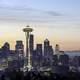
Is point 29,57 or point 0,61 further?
point 0,61

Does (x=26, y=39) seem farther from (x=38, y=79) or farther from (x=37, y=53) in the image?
(x=38, y=79)

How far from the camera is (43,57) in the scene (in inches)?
5930

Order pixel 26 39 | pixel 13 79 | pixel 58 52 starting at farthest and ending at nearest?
pixel 58 52 < pixel 26 39 < pixel 13 79

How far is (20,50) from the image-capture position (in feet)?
510

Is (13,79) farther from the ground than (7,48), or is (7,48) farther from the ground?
(7,48)

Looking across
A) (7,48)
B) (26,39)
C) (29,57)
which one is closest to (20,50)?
(7,48)

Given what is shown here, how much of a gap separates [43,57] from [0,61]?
18674 mm

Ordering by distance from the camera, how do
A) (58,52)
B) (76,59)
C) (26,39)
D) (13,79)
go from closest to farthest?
(13,79)
(26,39)
(76,59)
(58,52)

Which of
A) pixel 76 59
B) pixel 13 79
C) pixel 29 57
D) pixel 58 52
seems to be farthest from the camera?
pixel 58 52

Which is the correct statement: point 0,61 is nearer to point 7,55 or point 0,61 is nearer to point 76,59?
point 7,55

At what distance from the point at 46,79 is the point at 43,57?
104 m

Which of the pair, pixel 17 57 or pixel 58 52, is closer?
pixel 17 57

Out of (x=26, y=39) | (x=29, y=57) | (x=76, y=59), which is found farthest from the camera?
(x=76, y=59)

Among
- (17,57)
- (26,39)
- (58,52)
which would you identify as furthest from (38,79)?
A: (58,52)
